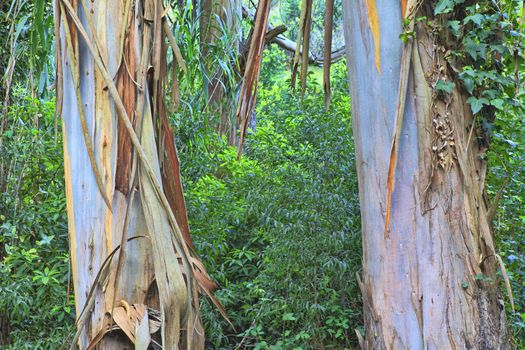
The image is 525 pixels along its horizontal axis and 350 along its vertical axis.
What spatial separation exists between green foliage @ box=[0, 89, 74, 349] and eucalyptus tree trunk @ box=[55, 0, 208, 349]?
2049 mm

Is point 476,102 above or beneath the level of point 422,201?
above

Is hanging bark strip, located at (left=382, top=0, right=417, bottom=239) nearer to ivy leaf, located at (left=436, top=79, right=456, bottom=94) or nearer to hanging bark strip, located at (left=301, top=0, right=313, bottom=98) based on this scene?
ivy leaf, located at (left=436, top=79, right=456, bottom=94)

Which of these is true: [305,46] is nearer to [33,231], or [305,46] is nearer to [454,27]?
[454,27]

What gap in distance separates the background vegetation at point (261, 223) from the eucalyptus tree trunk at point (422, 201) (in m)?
1.59

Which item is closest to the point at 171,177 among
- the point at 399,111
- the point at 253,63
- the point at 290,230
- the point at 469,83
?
the point at 253,63

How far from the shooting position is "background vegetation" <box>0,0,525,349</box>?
491 centimetres

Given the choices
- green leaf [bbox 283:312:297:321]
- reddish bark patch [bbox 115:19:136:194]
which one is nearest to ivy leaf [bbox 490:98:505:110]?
reddish bark patch [bbox 115:19:136:194]

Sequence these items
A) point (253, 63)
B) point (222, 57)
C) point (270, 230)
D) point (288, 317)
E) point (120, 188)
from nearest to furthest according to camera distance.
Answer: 1. point (120, 188)
2. point (253, 63)
3. point (288, 317)
4. point (270, 230)
5. point (222, 57)

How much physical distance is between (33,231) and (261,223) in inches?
73.0

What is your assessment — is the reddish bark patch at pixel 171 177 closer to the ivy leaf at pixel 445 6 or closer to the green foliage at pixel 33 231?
the ivy leaf at pixel 445 6

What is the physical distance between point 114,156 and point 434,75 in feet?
5.01

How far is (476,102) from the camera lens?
312 cm

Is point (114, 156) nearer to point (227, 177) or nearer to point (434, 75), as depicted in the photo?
point (434, 75)

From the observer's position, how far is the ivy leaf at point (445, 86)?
3027 millimetres
